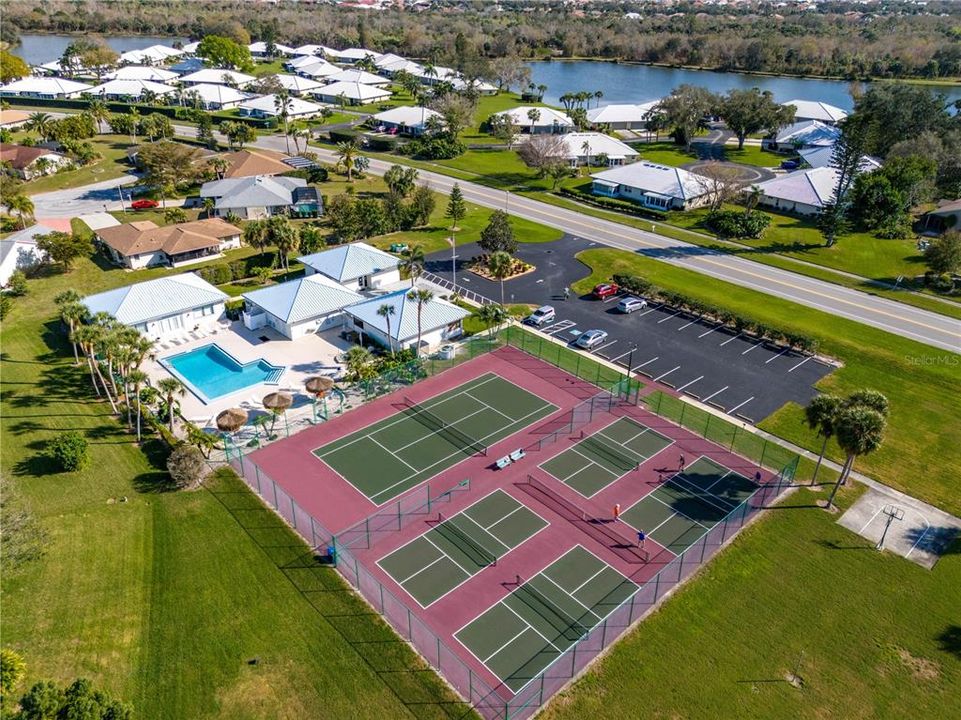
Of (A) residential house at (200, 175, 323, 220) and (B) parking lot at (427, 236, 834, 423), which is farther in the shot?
(A) residential house at (200, 175, 323, 220)

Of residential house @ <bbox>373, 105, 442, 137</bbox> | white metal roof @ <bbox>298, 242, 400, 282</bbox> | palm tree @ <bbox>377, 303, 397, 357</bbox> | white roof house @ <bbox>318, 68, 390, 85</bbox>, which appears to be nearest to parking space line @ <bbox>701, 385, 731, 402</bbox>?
palm tree @ <bbox>377, 303, 397, 357</bbox>

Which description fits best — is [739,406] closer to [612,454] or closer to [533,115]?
[612,454]

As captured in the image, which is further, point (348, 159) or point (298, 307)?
point (348, 159)

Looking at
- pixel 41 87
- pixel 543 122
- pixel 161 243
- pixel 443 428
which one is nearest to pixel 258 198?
pixel 161 243

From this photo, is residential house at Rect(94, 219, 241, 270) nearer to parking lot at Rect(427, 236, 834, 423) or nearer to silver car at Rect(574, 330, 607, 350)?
parking lot at Rect(427, 236, 834, 423)

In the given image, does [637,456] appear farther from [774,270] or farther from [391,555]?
[774,270]

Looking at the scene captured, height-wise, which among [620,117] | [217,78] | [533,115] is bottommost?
[620,117]
